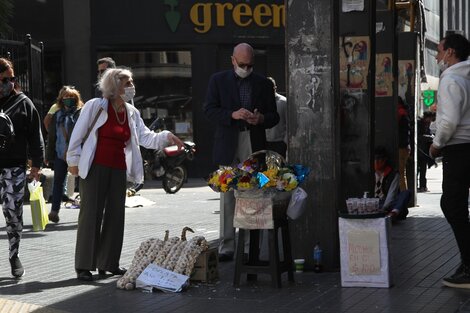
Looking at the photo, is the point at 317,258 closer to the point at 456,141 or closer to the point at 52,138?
the point at 456,141

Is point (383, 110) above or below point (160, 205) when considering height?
above

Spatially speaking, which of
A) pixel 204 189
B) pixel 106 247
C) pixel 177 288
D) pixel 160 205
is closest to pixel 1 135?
pixel 106 247

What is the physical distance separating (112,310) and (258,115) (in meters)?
2.70

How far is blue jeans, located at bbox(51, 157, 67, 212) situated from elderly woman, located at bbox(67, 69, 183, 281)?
200 inches

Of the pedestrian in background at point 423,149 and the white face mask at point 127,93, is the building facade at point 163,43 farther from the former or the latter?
the white face mask at point 127,93

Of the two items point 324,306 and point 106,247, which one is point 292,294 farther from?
point 106,247

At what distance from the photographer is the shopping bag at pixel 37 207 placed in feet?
43.4

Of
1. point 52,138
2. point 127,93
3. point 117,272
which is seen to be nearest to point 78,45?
point 52,138

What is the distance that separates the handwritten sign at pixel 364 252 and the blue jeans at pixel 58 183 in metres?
6.77

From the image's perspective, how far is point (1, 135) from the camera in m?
9.00

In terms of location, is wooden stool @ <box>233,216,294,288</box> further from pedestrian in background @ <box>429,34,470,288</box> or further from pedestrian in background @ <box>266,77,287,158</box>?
pedestrian in background @ <box>266,77,287,158</box>

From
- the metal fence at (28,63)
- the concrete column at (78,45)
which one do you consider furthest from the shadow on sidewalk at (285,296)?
the concrete column at (78,45)

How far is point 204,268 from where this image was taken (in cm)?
875

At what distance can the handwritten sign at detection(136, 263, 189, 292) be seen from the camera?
8469 millimetres
